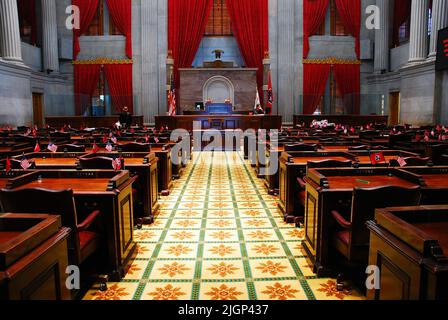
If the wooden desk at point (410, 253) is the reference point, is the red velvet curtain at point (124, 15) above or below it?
above

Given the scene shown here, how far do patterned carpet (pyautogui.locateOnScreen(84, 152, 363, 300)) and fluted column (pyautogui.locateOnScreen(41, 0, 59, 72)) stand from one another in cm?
1168

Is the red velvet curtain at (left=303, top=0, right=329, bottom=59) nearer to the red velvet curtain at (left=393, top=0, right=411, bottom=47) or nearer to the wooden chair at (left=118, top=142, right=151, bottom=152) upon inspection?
the red velvet curtain at (left=393, top=0, right=411, bottom=47)

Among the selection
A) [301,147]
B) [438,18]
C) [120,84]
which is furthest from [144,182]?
[120,84]

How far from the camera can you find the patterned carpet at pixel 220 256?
3.02 m

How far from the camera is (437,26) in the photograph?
441 inches

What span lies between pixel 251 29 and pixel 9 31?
855 cm

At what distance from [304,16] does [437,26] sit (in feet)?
18.7

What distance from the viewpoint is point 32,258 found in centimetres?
169

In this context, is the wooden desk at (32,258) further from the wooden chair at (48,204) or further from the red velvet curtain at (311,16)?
the red velvet curtain at (311,16)

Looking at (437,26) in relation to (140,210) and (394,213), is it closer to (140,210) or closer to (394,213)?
(140,210)

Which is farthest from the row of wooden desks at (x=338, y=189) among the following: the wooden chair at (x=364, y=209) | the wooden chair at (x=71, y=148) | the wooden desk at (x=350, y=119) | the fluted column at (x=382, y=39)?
the fluted column at (x=382, y=39)

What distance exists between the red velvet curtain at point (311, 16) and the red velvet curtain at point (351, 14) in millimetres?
622

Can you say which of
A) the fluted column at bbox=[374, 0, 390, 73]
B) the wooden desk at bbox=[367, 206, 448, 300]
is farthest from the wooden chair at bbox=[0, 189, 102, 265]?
the fluted column at bbox=[374, 0, 390, 73]

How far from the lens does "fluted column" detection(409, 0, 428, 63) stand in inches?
482
